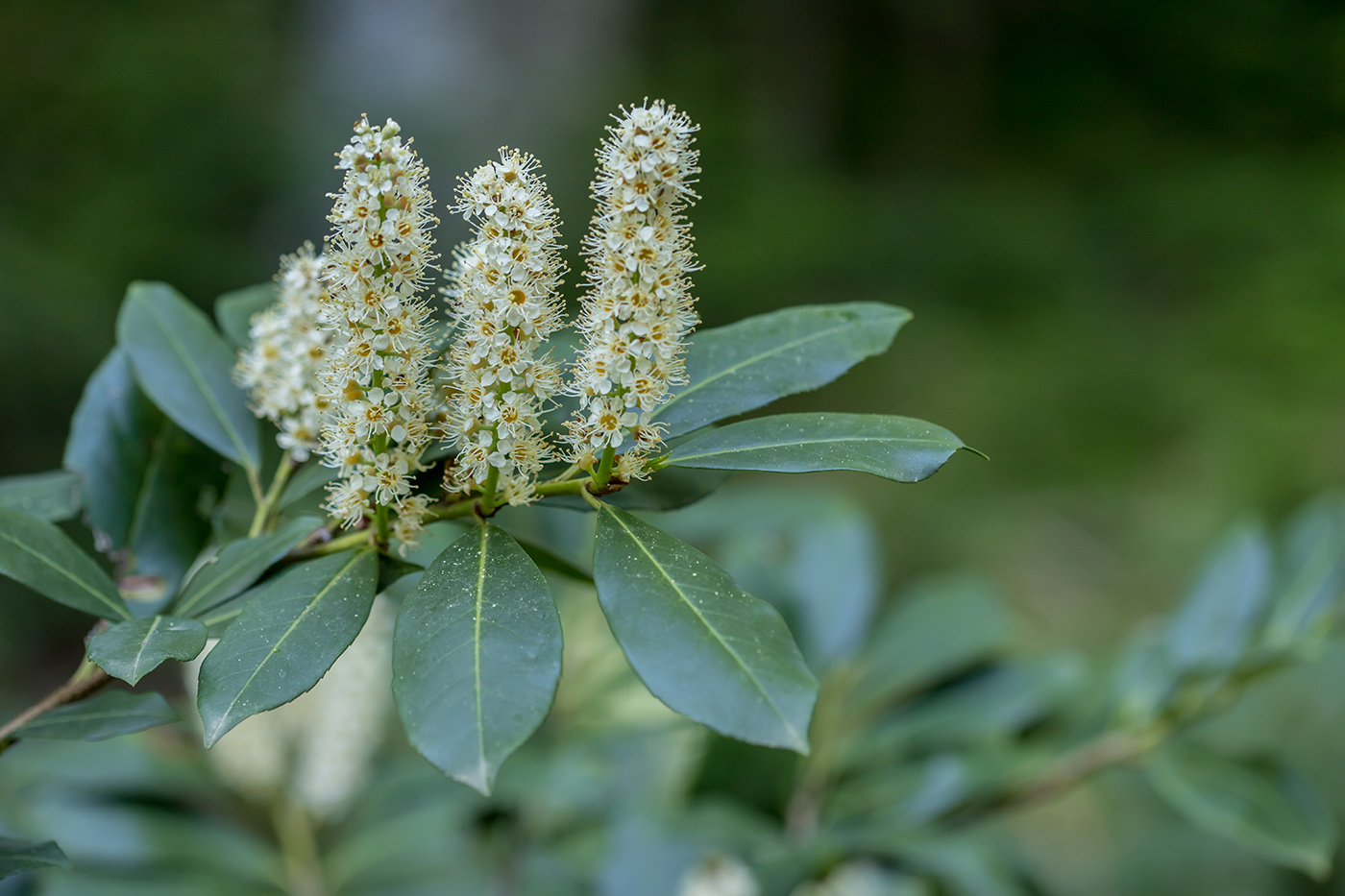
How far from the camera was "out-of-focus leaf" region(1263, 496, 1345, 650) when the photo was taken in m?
1.01

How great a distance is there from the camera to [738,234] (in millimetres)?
4090

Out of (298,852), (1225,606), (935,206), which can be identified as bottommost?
(298,852)

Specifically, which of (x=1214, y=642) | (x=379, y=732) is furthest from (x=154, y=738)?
(x=1214, y=642)

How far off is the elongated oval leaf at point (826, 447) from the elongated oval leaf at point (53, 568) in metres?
0.35

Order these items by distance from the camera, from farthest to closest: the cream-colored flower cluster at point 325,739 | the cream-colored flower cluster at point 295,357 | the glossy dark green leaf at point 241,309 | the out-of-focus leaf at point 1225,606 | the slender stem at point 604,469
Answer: the cream-colored flower cluster at point 325,739 < the out-of-focus leaf at point 1225,606 < the glossy dark green leaf at point 241,309 < the cream-colored flower cluster at point 295,357 < the slender stem at point 604,469

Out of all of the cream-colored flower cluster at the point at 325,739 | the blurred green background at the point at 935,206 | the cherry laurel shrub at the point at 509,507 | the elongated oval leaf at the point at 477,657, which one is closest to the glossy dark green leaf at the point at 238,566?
the cherry laurel shrub at the point at 509,507

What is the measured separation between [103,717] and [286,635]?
0.52ft

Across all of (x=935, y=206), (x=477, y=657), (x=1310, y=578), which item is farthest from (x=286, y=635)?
(x=935, y=206)

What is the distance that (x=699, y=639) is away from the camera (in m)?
0.48

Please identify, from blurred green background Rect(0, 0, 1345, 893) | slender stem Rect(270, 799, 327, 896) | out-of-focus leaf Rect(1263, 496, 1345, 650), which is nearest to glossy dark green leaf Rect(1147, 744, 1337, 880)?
out-of-focus leaf Rect(1263, 496, 1345, 650)

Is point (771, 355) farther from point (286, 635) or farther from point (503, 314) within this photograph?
point (286, 635)

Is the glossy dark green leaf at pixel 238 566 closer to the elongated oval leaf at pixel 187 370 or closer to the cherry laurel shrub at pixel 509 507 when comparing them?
the cherry laurel shrub at pixel 509 507

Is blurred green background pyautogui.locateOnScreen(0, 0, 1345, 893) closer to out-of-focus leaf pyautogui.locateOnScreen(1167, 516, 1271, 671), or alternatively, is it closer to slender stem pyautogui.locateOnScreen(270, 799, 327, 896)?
out-of-focus leaf pyautogui.locateOnScreen(1167, 516, 1271, 671)

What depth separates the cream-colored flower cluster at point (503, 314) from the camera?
0.50 m
